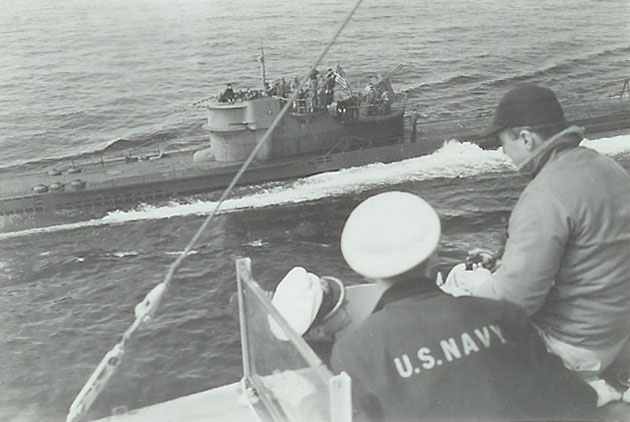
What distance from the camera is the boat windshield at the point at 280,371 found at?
222 centimetres

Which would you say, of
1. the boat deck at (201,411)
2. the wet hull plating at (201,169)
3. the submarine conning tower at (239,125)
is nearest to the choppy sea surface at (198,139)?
the wet hull plating at (201,169)

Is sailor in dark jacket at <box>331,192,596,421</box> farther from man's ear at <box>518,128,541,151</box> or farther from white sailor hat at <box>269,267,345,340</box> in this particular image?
man's ear at <box>518,128,541,151</box>

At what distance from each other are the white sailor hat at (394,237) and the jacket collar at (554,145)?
1013 millimetres

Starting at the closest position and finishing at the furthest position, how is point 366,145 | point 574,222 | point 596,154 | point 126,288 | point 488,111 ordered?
1. point 574,222
2. point 596,154
3. point 126,288
4. point 366,145
5. point 488,111

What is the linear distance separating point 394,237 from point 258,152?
26265mm

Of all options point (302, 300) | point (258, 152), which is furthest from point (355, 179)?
point (302, 300)

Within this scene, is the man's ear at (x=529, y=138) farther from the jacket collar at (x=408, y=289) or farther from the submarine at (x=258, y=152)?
the submarine at (x=258, y=152)

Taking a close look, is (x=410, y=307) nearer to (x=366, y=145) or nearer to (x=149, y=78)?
(x=366, y=145)

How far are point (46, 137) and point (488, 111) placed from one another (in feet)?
76.7

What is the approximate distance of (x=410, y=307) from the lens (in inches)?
100

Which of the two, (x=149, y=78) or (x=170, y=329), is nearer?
(x=170, y=329)

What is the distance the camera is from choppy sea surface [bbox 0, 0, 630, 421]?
52.7 feet

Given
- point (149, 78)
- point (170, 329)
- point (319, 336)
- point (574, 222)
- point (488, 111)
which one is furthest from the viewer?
point (149, 78)

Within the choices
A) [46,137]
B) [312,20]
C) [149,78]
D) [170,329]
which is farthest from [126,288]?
[312,20]
